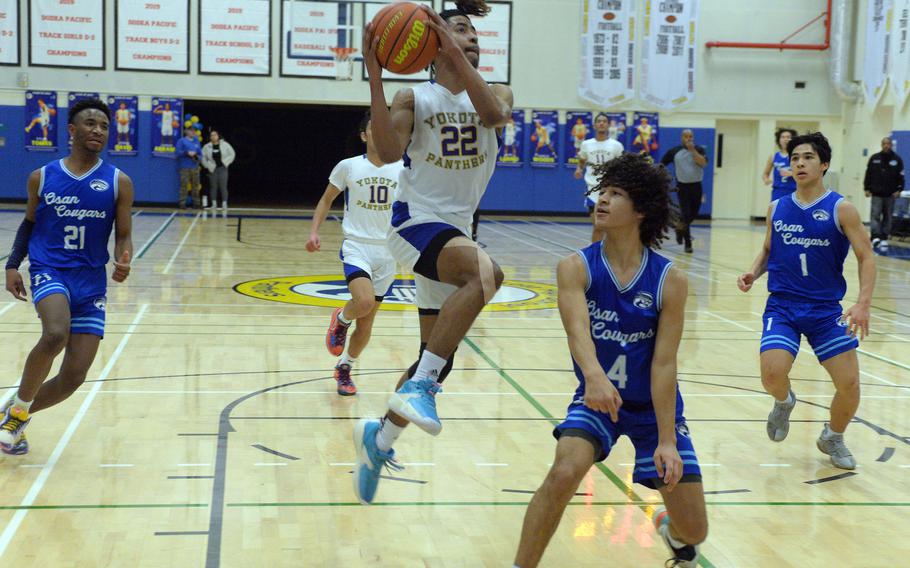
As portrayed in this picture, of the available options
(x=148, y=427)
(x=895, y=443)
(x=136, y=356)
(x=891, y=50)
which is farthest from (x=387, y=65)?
(x=891, y=50)

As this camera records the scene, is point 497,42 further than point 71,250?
Yes

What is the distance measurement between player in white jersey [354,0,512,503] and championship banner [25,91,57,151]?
2110 centimetres

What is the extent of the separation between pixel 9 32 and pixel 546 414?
20.8m

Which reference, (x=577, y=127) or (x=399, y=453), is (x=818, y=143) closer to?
(x=399, y=453)

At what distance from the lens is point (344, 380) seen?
6.67 meters

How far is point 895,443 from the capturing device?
18.9 ft

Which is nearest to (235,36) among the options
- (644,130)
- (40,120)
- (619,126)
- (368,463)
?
(40,120)

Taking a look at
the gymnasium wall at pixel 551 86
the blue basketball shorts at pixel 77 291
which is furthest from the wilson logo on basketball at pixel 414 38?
the gymnasium wall at pixel 551 86

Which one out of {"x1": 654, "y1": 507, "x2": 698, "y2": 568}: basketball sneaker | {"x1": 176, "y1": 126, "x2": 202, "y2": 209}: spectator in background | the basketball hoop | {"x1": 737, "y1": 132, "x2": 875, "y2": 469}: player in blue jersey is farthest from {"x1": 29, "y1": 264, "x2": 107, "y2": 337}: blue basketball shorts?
{"x1": 176, "y1": 126, "x2": 202, "y2": 209}: spectator in background

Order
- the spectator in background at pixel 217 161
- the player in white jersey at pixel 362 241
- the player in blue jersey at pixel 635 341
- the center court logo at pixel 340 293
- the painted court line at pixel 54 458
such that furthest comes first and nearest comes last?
1. the spectator in background at pixel 217 161
2. the center court logo at pixel 340 293
3. the player in white jersey at pixel 362 241
4. the painted court line at pixel 54 458
5. the player in blue jersey at pixel 635 341

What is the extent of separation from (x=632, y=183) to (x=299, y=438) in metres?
2.62

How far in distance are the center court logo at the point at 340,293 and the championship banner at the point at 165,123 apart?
12.8 meters

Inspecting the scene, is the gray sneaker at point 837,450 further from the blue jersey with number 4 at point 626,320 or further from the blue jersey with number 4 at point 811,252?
the blue jersey with number 4 at point 626,320

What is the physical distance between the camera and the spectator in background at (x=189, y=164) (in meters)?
23.8
